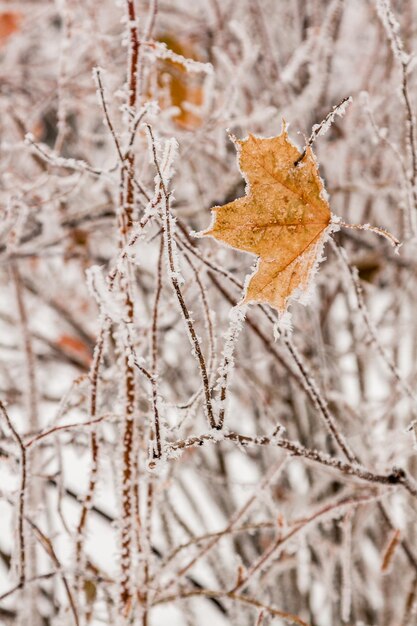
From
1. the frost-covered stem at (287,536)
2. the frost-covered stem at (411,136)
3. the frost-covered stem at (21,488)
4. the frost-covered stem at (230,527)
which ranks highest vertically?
the frost-covered stem at (411,136)

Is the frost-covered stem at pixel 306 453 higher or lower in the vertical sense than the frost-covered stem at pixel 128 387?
lower

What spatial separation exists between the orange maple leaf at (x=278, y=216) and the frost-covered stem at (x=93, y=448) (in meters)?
0.24

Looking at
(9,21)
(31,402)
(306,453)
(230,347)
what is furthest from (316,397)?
(9,21)

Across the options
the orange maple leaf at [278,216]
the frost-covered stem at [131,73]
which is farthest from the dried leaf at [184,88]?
the orange maple leaf at [278,216]

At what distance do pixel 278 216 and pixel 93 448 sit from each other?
47cm

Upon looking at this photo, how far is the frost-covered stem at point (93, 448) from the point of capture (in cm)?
84

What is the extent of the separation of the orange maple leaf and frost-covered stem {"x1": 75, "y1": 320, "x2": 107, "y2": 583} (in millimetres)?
238

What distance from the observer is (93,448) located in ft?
3.11

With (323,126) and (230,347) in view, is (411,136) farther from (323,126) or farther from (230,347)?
(230,347)

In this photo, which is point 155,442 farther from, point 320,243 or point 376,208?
point 376,208

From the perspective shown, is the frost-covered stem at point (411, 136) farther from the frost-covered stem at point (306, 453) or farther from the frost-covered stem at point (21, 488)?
the frost-covered stem at point (21, 488)

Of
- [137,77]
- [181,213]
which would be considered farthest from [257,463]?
[137,77]

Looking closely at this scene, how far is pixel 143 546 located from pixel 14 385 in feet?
5.91

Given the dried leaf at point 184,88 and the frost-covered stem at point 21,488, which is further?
the dried leaf at point 184,88
